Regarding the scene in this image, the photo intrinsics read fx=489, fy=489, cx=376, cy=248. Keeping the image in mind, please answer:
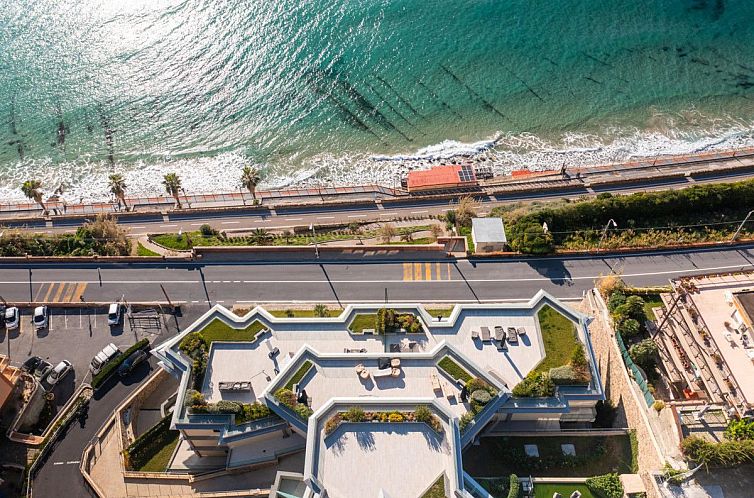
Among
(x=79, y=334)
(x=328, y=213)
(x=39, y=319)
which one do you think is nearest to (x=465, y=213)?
(x=328, y=213)

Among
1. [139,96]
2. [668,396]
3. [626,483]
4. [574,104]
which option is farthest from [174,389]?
[574,104]

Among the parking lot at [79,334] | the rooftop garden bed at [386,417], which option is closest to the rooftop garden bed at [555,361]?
the rooftop garden bed at [386,417]

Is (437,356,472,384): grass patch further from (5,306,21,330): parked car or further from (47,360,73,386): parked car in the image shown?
(5,306,21,330): parked car

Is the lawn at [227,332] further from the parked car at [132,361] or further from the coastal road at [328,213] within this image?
the coastal road at [328,213]

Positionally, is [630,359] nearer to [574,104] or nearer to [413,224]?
[413,224]

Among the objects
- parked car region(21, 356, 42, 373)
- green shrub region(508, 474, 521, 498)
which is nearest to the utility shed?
green shrub region(508, 474, 521, 498)

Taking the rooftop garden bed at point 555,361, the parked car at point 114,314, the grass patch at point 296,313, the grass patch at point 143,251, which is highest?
the grass patch at point 143,251
